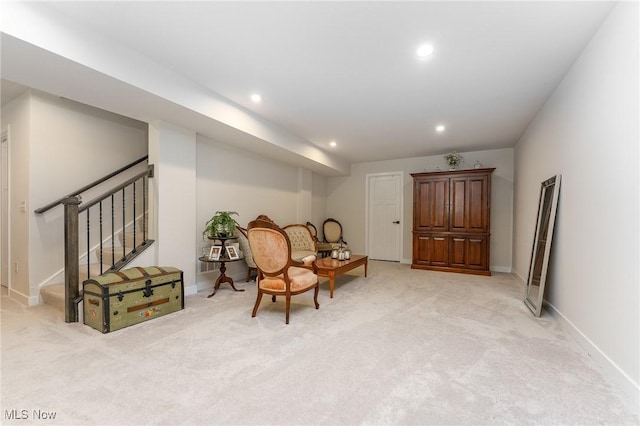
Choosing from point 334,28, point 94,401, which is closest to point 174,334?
point 94,401

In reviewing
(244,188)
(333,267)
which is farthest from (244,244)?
(333,267)

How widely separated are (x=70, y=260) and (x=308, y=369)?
2.57 m

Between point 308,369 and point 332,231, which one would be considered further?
point 332,231

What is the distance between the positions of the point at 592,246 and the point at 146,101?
4177 mm

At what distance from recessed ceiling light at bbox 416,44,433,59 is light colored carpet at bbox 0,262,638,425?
2.48 metres

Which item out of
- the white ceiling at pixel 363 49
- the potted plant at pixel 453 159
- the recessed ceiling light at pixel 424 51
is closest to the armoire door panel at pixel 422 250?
the potted plant at pixel 453 159

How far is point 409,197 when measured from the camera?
673 cm

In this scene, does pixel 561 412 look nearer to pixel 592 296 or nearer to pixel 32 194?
pixel 592 296

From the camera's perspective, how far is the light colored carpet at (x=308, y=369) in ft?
5.13

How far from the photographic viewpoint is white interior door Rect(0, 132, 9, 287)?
3797mm

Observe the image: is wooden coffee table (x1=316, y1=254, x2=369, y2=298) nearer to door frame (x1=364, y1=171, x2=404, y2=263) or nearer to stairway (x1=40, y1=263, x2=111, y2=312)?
door frame (x1=364, y1=171, x2=404, y2=263)

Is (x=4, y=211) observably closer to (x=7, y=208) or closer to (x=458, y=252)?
(x=7, y=208)

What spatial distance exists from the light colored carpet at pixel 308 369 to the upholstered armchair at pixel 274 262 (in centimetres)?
29

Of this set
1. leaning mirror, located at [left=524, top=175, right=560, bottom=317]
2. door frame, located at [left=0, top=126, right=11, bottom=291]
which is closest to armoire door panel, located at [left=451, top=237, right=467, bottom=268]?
leaning mirror, located at [left=524, top=175, right=560, bottom=317]
